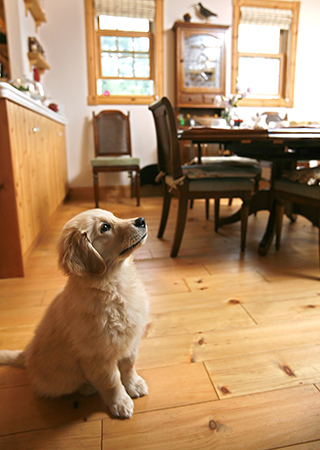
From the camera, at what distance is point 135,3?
402 cm

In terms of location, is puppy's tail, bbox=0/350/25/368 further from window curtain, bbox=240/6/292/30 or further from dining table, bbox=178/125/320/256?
window curtain, bbox=240/6/292/30

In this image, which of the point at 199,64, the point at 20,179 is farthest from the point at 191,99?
the point at 20,179

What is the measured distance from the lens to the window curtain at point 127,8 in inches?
156

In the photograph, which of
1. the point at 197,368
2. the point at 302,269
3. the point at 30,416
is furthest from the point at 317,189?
the point at 30,416

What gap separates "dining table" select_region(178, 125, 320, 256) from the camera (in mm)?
1751

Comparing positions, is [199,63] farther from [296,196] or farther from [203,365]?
[203,365]

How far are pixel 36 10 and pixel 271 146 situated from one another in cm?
297

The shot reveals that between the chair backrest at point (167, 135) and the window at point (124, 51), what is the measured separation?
87.1 inches

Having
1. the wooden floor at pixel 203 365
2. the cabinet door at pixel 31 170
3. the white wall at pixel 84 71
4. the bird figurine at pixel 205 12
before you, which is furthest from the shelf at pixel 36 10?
the wooden floor at pixel 203 365

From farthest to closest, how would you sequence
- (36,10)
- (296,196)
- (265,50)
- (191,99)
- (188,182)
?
1. (265,50)
2. (191,99)
3. (36,10)
4. (188,182)
5. (296,196)

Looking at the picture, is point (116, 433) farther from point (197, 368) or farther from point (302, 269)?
point (302, 269)

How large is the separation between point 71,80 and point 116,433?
13.7 ft

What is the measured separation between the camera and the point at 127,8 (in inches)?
158

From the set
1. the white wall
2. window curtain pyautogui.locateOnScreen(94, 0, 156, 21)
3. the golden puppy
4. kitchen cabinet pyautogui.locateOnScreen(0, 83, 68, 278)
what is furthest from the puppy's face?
window curtain pyautogui.locateOnScreen(94, 0, 156, 21)
